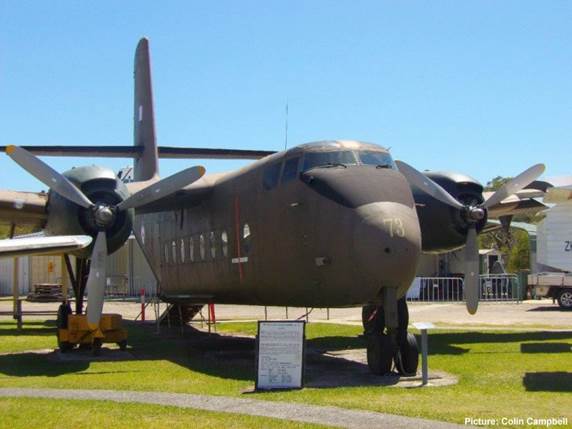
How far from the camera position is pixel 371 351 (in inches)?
551

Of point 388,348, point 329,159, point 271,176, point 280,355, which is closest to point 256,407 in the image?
point 280,355

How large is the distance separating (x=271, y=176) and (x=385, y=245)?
3807 mm

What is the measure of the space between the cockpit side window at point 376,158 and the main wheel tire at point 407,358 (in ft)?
11.0

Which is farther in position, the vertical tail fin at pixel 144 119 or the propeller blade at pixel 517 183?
the vertical tail fin at pixel 144 119

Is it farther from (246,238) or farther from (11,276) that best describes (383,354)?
(11,276)

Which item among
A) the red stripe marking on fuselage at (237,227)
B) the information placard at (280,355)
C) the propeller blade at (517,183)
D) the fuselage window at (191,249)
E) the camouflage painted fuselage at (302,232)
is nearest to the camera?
the information placard at (280,355)

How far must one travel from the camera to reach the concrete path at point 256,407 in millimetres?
9297

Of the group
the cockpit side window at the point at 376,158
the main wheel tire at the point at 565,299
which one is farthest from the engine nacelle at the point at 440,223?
the main wheel tire at the point at 565,299

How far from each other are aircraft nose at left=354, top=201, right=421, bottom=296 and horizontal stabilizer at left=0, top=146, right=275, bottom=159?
10780mm

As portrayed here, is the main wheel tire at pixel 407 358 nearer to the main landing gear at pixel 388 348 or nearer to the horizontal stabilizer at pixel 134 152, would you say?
the main landing gear at pixel 388 348

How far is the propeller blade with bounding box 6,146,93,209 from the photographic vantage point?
16.9 metres

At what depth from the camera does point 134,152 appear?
82.8 ft

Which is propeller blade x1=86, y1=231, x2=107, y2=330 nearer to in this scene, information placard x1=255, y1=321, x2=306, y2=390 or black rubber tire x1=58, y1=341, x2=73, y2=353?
black rubber tire x1=58, y1=341, x2=73, y2=353

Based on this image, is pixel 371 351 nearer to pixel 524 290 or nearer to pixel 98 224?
pixel 98 224
